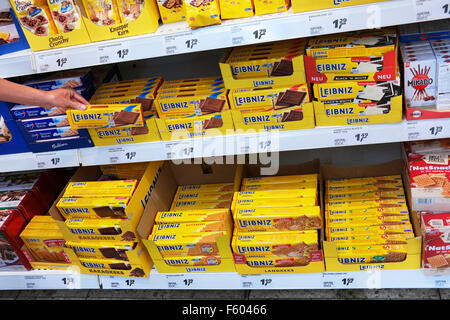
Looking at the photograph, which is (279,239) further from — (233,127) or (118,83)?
(118,83)

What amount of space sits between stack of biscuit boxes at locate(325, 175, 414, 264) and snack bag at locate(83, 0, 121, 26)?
1180 millimetres

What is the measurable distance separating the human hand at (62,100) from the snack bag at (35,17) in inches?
8.7

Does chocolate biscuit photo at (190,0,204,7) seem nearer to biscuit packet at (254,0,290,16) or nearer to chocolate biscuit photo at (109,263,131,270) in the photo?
biscuit packet at (254,0,290,16)

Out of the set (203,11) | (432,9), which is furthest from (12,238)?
(432,9)

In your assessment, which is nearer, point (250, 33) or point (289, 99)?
point (250, 33)

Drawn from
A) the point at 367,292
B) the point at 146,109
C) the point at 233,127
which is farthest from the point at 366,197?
the point at 146,109

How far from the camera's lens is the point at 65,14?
5.36ft

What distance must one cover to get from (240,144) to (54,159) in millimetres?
820

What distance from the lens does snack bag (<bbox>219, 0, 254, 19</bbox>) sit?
4.92 feet

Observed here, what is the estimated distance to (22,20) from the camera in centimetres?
167

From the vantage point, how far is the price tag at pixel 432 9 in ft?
4.43

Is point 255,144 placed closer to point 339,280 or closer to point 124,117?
point 124,117

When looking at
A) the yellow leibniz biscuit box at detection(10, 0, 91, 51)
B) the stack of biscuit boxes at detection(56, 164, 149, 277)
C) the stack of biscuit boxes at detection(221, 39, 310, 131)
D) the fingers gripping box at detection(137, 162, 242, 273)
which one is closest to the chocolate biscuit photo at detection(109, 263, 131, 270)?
the stack of biscuit boxes at detection(56, 164, 149, 277)

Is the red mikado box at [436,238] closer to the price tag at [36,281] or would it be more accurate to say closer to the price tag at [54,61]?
the price tag at [54,61]
